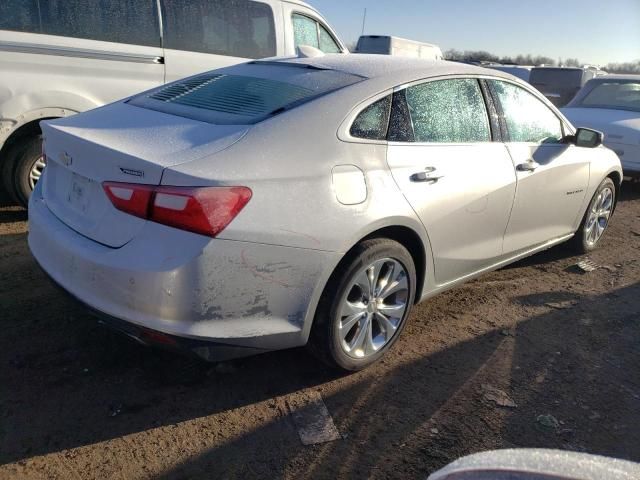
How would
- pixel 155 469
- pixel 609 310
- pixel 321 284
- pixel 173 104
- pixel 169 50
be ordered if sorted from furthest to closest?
1. pixel 169 50
2. pixel 609 310
3. pixel 173 104
4. pixel 321 284
5. pixel 155 469

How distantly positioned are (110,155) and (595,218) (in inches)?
172

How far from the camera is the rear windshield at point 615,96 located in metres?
8.31

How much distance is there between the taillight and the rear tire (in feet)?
9.85

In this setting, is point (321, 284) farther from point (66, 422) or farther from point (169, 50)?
point (169, 50)

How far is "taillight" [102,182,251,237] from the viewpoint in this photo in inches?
89.1

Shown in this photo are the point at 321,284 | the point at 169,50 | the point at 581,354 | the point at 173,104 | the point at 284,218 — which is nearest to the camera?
the point at 284,218

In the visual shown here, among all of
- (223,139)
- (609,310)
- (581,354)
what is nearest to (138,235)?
(223,139)

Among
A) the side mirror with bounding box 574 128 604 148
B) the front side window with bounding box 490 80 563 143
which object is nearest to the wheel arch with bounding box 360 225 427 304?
the front side window with bounding box 490 80 563 143

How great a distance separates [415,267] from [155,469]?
5.66 ft

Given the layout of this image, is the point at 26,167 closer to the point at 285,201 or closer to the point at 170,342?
the point at 170,342

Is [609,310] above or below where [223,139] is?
below

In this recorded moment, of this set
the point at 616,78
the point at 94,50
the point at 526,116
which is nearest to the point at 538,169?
the point at 526,116

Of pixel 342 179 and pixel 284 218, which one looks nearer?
pixel 284 218

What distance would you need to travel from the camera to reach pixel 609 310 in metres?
4.14
